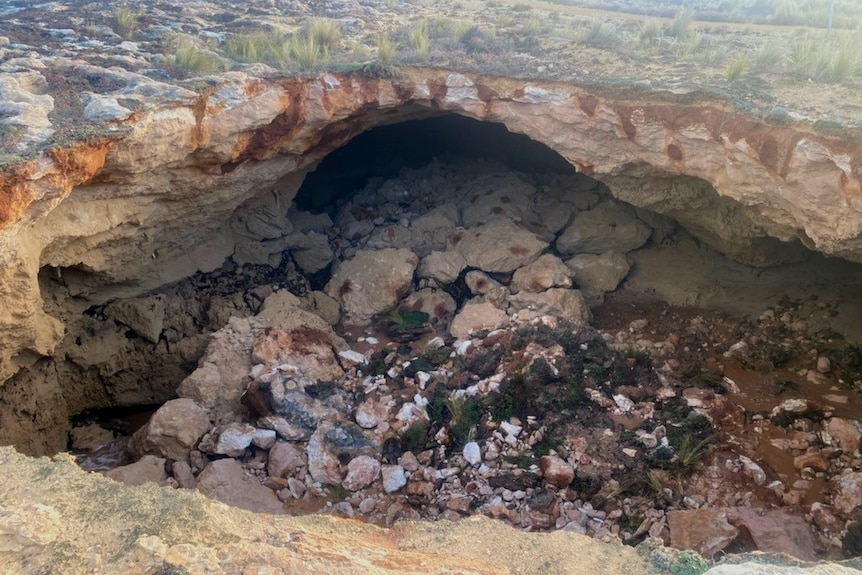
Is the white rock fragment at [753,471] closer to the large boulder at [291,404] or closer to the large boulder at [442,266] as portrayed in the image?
the large boulder at [291,404]

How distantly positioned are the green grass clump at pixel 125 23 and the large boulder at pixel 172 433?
3.69 m

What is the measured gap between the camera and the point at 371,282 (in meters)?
7.46

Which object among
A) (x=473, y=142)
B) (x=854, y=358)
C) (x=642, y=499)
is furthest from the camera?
(x=473, y=142)

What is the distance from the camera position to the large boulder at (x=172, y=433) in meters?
5.37

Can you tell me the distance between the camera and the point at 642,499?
4.57 meters

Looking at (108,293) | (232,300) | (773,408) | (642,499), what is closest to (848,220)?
(773,408)

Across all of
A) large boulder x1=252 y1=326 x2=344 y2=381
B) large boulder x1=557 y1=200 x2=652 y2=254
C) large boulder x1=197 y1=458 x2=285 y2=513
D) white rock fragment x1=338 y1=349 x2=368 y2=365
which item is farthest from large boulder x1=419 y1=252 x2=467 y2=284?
large boulder x1=197 y1=458 x2=285 y2=513

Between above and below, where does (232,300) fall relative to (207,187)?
below

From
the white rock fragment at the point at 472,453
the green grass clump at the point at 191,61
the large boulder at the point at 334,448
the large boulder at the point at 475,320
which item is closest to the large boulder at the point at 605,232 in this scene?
the large boulder at the point at 475,320

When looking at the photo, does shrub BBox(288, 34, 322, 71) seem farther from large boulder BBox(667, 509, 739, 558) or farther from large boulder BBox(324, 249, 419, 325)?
large boulder BBox(667, 509, 739, 558)

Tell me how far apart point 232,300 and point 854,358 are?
20.3 feet

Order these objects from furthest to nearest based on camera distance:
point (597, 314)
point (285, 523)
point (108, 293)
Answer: point (597, 314) < point (108, 293) < point (285, 523)

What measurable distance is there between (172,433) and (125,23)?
4.10 metres

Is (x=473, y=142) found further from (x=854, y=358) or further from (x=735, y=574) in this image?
(x=735, y=574)
